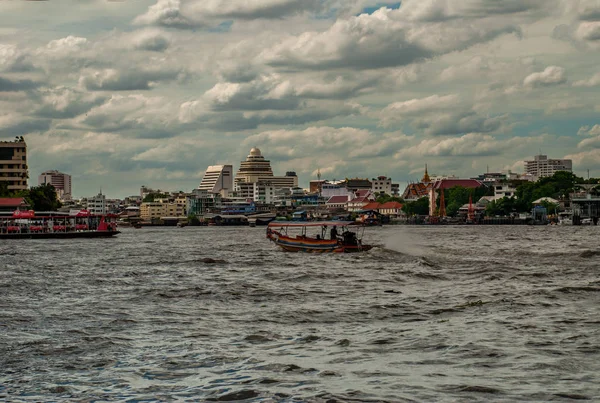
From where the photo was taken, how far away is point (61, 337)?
23984 millimetres

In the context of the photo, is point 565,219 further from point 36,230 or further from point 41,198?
point 36,230

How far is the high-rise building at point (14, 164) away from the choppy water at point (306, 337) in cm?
11106

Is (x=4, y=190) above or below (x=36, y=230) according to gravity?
above

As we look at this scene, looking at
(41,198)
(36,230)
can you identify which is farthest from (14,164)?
(36,230)

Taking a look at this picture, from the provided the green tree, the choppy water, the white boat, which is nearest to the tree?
the green tree

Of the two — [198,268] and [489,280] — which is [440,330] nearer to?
[489,280]

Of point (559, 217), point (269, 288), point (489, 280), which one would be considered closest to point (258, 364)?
Answer: point (269, 288)

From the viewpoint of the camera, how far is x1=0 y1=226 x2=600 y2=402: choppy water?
17031 mm

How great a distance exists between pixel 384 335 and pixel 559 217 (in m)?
184

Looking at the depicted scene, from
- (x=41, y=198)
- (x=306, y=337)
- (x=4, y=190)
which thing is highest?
(x=4, y=190)

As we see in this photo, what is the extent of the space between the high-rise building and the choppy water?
111 meters

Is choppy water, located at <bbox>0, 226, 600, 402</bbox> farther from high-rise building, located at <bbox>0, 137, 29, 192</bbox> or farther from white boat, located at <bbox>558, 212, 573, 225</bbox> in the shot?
white boat, located at <bbox>558, 212, 573, 225</bbox>

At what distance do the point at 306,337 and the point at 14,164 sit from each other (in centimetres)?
13757

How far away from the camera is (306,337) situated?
23.3m
